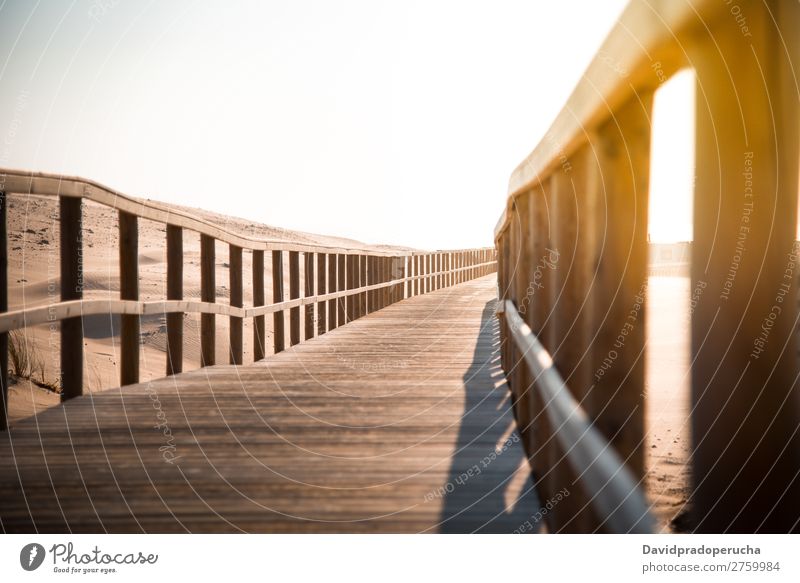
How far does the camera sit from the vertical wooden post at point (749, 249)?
0.92 metres

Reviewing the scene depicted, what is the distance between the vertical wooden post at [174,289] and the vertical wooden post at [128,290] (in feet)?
1.36

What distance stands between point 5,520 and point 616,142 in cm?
187

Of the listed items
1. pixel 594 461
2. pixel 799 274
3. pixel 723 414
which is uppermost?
pixel 799 274

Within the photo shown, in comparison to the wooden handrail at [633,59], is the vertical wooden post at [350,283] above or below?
below

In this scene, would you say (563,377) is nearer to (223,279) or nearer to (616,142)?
(616,142)

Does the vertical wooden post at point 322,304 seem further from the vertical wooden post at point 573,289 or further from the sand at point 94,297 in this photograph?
the vertical wooden post at point 573,289

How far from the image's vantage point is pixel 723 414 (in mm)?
942

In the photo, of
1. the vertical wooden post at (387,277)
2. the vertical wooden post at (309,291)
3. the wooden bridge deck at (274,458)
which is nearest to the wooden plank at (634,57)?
the wooden bridge deck at (274,458)

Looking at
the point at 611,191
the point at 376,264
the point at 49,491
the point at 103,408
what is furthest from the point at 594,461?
the point at 376,264

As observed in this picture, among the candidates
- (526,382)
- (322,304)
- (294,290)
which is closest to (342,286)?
(322,304)

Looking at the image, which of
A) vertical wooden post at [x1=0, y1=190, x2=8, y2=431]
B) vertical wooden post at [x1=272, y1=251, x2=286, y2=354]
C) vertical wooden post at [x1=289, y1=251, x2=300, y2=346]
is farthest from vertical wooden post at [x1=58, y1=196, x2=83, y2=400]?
vertical wooden post at [x1=289, y1=251, x2=300, y2=346]

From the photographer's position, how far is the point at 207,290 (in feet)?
17.5

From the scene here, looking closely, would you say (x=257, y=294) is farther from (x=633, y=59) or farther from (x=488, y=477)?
(x=633, y=59)

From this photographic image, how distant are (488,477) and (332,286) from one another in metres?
6.79
